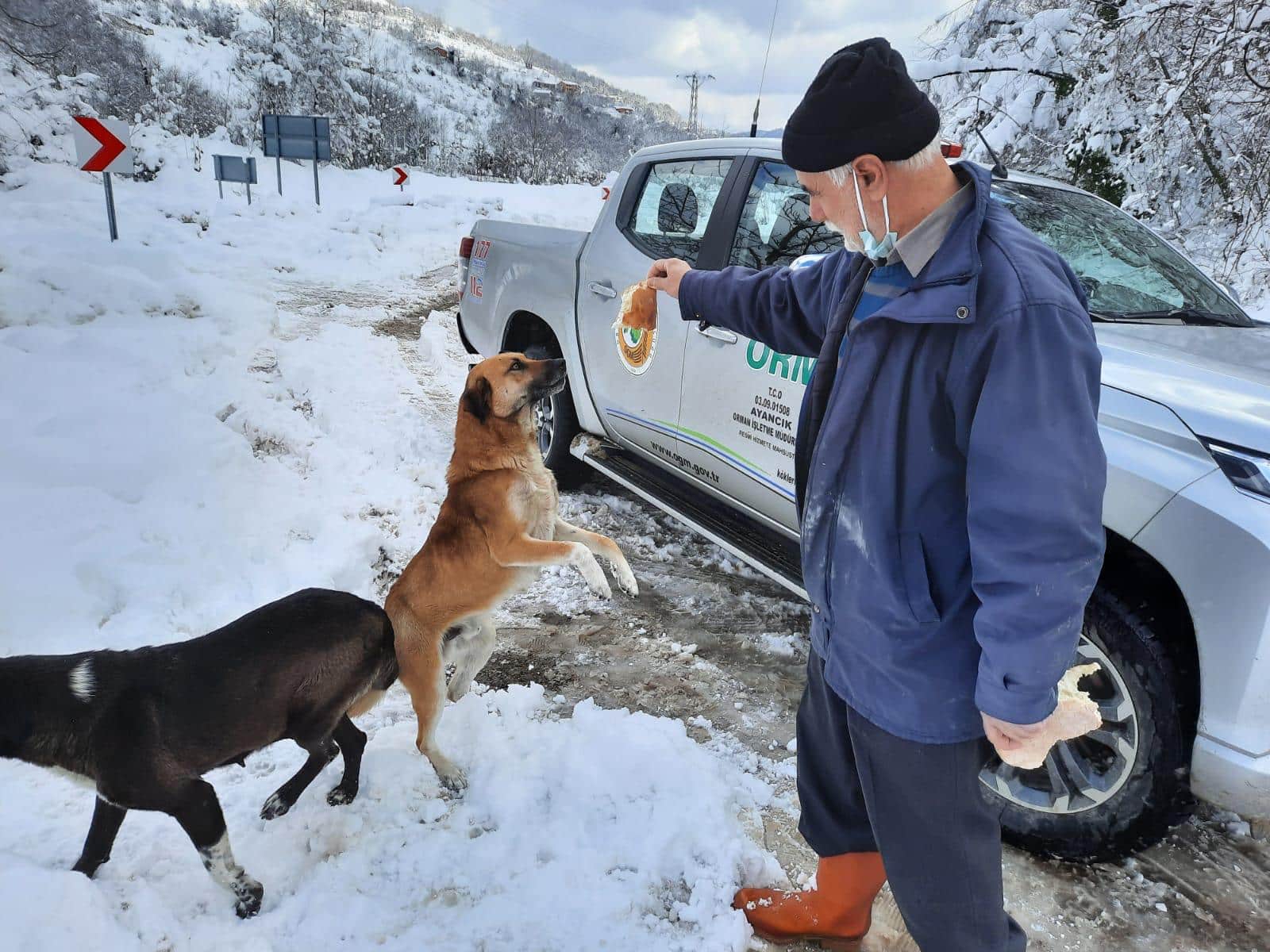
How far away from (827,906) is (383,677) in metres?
1.55

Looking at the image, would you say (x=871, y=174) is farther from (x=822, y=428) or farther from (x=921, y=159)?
(x=822, y=428)

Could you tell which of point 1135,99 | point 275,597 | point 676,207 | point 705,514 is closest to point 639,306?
point 705,514

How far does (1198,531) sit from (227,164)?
17.0 m

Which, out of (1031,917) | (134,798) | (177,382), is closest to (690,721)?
(1031,917)

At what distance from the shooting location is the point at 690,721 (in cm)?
319

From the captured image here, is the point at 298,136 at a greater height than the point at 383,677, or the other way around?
the point at 298,136

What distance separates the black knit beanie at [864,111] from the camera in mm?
1364

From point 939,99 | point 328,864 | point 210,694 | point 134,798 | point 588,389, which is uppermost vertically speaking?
point 939,99

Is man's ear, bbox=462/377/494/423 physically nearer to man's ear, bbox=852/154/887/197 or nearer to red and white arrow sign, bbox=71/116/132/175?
man's ear, bbox=852/154/887/197

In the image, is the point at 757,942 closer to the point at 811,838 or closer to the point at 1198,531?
the point at 811,838

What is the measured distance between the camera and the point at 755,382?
3.44m

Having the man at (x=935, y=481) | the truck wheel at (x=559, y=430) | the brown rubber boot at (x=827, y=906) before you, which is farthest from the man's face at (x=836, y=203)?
the truck wheel at (x=559, y=430)

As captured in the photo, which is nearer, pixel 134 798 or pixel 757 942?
pixel 134 798

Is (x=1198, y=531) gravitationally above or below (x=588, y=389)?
above
